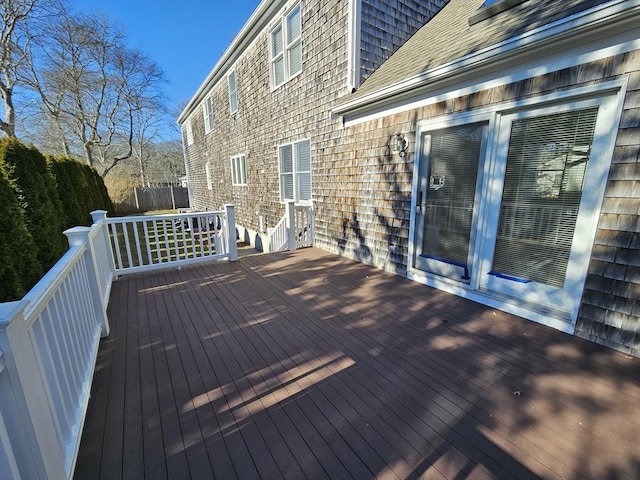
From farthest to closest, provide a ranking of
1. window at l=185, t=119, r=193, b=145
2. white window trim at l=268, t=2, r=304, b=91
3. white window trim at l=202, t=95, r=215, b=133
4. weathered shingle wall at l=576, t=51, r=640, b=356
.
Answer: window at l=185, t=119, r=193, b=145 < white window trim at l=202, t=95, r=215, b=133 < white window trim at l=268, t=2, r=304, b=91 < weathered shingle wall at l=576, t=51, r=640, b=356

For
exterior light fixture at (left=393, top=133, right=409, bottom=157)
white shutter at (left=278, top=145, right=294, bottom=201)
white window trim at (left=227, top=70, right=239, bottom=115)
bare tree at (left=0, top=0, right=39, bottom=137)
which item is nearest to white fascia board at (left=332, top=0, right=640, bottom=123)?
exterior light fixture at (left=393, top=133, right=409, bottom=157)

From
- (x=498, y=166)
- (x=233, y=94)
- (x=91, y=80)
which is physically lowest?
(x=498, y=166)

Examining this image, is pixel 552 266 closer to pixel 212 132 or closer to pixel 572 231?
pixel 572 231

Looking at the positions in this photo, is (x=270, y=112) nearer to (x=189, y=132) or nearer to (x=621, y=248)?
(x=621, y=248)

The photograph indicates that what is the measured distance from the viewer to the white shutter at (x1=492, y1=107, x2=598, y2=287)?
232 centimetres

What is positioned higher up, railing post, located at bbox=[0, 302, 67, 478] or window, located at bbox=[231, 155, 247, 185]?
window, located at bbox=[231, 155, 247, 185]

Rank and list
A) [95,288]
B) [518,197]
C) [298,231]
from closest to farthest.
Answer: [95,288], [518,197], [298,231]

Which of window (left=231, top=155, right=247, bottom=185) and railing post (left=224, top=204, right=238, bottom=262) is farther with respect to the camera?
window (left=231, top=155, right=247, bottom=185)

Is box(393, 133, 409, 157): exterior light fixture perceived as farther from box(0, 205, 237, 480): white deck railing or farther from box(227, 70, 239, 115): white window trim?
box(227, 70, 239, 115): white window trim

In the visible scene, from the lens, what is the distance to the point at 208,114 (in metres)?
12.0

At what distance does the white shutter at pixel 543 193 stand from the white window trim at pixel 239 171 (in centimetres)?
779

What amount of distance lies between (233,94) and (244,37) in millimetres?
2213

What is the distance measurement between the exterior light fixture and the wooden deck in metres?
1.97

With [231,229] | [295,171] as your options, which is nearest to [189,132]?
[295,171]
